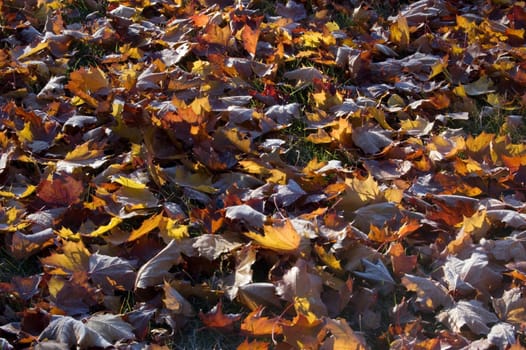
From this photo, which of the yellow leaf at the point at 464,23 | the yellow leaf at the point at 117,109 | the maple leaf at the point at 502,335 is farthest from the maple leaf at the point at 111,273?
the yellow leaf at the point at 464,23

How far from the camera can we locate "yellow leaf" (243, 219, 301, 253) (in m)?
2.09

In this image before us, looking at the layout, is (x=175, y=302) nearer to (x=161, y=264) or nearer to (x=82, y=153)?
(x=161, y=264)

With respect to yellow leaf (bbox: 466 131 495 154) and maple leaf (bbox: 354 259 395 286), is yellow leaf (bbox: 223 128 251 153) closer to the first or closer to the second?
maple leaf (bbox: 354 259 395 286)

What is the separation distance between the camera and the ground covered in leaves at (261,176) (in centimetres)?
199

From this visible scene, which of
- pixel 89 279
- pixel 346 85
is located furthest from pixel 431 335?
pixel 346 85

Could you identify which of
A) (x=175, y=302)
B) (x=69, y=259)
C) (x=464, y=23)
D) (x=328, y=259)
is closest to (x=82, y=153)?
(x=69, y=259)

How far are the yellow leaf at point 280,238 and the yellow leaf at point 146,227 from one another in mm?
320

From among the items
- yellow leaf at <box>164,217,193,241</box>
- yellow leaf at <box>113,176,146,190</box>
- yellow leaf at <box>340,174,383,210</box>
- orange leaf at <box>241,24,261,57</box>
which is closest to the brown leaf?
yellow leaf at <box>113,176,146,190</box>

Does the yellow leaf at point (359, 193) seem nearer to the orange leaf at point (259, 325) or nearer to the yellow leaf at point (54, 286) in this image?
the orange leaf at point (259, 325)

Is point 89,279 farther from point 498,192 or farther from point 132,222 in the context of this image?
point 498,192

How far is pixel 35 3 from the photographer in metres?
3.71

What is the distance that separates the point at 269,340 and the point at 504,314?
701mm

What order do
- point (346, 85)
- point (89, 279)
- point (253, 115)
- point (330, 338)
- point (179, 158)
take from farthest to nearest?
point (346, 85)
point (253, 115)
point (179, 158)
point (89, 279)
point (330, 338)

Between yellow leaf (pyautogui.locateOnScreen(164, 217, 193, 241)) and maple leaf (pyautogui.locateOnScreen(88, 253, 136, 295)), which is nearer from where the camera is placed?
maple leaf (pyautogui.locateOnScreen(88, 253, 136, 295))
